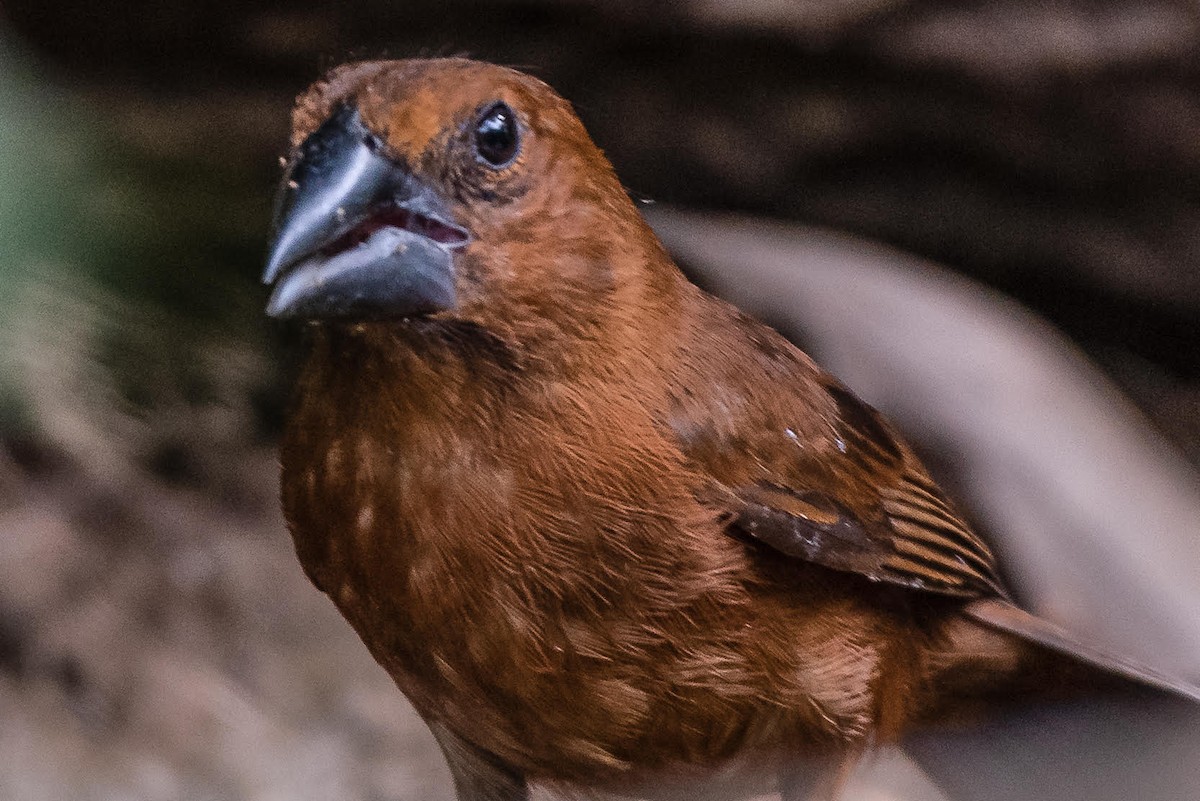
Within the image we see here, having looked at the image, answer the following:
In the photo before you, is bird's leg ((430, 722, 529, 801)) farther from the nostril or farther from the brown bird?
the nostril

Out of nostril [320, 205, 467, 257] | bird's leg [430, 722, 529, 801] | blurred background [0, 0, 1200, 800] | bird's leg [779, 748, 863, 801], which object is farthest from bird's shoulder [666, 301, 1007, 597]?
bird's leg [430, 722, 529, 801]

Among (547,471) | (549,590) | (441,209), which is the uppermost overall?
(441,209)

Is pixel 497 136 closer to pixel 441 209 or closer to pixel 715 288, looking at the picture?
pixel 441 209

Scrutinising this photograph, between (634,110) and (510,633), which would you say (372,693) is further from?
(634,110)

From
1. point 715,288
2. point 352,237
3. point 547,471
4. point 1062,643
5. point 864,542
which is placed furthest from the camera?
point 715,288

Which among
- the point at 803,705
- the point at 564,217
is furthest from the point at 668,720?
the point at 564,217

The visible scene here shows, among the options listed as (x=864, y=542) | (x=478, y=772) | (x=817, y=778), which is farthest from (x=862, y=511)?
(x=478, y=772)
